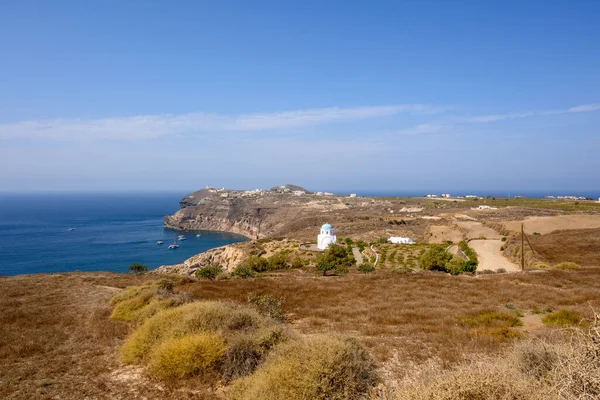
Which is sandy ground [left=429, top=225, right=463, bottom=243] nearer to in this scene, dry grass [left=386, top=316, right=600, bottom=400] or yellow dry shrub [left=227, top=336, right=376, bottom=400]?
yellow dry shrub [left=227, top=336, right=376, bottom=400]

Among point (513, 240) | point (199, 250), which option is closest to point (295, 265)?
point (513, 240)

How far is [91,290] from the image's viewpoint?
18297 mm

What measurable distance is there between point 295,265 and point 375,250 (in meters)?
16.0

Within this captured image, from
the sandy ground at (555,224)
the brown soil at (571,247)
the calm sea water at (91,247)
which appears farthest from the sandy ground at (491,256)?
the calm sea water at (91,247)

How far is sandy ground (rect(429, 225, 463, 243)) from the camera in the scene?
55531mm

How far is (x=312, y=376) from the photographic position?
5961 mm

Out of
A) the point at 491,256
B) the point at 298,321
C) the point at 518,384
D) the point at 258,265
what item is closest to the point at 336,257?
the point at 258,265

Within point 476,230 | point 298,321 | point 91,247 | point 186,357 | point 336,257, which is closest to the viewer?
point 186,357

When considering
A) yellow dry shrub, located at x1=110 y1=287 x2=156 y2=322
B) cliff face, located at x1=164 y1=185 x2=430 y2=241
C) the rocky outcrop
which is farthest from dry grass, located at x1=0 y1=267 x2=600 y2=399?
cliff face, located at x1=164 y1=185 x2=430 y2=241

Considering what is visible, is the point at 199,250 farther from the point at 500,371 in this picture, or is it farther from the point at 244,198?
the point at 500,371

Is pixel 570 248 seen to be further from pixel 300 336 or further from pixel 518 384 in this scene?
pixel 518 384

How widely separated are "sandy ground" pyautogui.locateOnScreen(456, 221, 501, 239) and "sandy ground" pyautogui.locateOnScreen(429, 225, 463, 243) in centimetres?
166

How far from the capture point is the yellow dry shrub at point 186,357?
25.7ft

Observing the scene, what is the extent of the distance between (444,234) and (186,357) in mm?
59421
